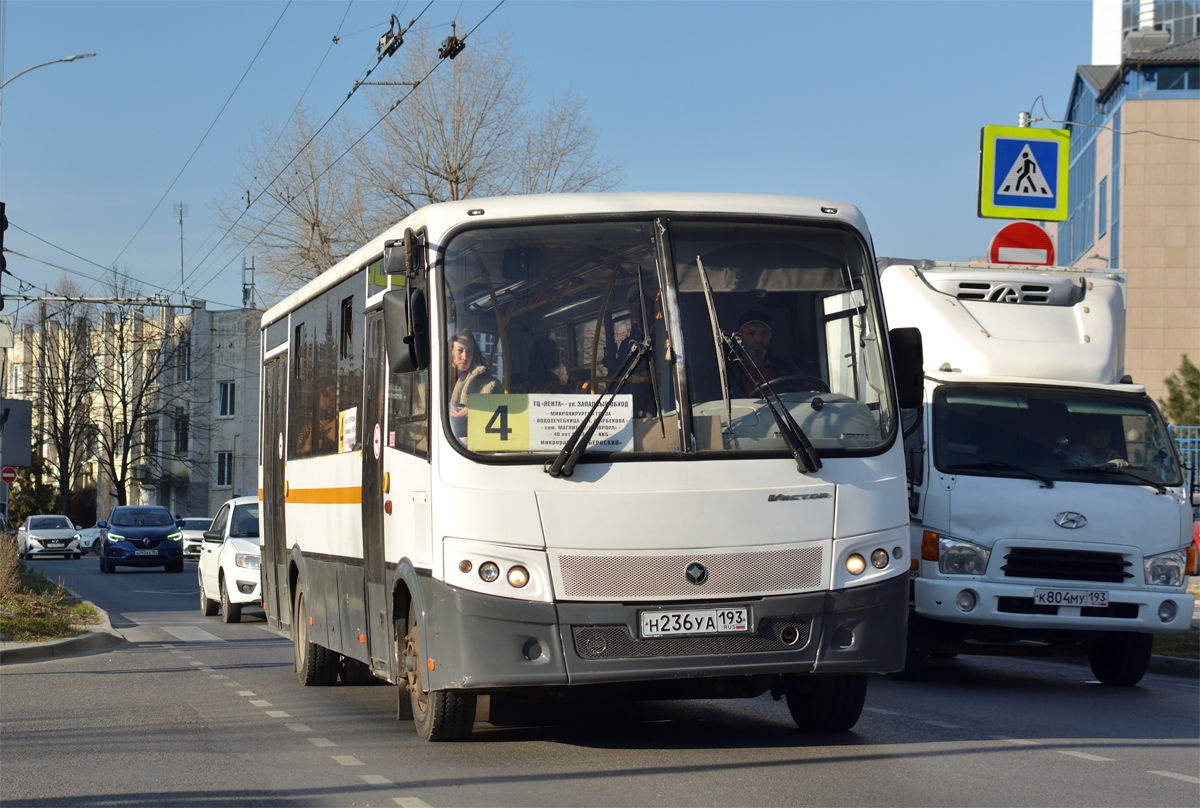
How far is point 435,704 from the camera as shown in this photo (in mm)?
8844

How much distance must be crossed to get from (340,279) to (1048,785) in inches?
236

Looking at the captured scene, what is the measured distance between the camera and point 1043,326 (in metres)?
13.0

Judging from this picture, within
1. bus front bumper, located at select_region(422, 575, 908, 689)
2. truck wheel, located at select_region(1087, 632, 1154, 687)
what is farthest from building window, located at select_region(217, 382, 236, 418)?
bus front bumper, located at select_region(422, 575, 908, 689)

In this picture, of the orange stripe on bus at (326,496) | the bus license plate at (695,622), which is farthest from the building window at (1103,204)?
the bus license plate at (695,622)

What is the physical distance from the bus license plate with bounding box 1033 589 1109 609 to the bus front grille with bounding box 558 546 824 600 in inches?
174

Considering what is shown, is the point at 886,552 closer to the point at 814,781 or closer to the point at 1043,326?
the point at 814,781

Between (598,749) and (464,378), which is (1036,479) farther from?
(464,378)

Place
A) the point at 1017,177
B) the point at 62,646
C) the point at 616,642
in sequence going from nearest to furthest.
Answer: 1. the point at 616,642
2. the point at 1017,177
3. the point at 62,646

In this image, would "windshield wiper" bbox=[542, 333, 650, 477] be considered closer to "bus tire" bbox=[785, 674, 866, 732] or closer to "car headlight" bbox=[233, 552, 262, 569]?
"bus tire" bbox=[785, 674, 866, 732]

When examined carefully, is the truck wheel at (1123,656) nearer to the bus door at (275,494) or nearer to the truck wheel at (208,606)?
the bus door at (275,494)

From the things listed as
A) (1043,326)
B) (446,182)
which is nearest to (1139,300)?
(446,182)

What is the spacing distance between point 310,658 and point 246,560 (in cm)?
920

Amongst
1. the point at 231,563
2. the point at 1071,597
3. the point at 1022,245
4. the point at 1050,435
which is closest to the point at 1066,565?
the point at 1071,597

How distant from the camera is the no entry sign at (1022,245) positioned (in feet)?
50.4
